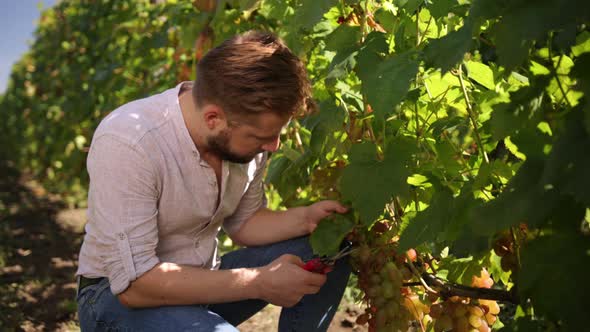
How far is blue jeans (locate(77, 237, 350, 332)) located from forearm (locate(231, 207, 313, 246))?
25 mm

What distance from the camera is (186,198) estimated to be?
2.37 m

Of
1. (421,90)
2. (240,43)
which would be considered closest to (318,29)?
(240,43)

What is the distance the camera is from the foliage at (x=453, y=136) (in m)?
1.21

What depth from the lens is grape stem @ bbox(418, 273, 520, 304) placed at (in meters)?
1.93

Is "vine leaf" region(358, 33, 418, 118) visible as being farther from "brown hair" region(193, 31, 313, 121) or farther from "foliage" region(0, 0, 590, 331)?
"brown hair" region(193, 31, 313, 121)

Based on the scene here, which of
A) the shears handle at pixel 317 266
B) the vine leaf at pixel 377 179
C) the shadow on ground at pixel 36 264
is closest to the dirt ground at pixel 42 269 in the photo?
the shadow on ground at pixel 36 264

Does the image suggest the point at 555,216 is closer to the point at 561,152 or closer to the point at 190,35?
the point at 561,152

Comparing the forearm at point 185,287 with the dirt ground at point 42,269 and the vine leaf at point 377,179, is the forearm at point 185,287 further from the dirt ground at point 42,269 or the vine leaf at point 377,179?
the dirt ground at point 42,269

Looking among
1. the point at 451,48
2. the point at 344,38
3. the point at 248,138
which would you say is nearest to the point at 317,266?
the point at 248,138

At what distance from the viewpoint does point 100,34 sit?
21.7ft

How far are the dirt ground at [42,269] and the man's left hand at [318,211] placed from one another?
41.1 inches

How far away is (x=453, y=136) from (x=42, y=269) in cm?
349

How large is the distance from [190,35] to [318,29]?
1489mm

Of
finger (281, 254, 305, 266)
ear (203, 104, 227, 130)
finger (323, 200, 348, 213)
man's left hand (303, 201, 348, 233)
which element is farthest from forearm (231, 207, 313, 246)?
ear (203, 104, 227, 130)
